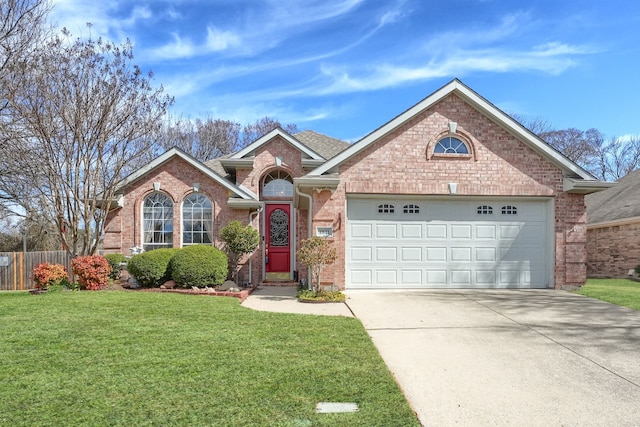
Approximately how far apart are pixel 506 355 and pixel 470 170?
248 inches

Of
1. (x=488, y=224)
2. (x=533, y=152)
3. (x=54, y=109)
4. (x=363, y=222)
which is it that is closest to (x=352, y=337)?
(x=363, y=222)

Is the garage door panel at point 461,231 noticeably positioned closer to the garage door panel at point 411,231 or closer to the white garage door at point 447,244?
the white garage door at point 447,244

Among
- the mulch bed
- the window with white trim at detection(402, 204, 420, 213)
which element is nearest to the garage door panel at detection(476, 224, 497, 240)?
the window with white trim at detection(402, 204, 420, 213)

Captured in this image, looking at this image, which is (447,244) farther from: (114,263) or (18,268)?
(18,268)

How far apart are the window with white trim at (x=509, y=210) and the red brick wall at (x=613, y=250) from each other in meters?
7.56

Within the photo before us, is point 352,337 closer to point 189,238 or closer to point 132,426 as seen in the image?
point 132,426

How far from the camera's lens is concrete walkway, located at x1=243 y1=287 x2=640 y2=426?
3730 mm

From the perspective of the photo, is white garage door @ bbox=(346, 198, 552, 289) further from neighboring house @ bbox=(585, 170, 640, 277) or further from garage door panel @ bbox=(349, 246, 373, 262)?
neighboring house @ bbox=(585, 170, 640, 277)

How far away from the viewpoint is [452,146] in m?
10.7

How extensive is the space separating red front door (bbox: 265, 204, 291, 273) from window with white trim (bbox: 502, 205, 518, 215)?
7156 millimetres

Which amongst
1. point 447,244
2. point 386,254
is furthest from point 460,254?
point 386,254

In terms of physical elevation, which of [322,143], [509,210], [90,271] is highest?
[322,143]

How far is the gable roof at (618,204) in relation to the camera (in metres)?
15.7

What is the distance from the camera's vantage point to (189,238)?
13.4 metres
